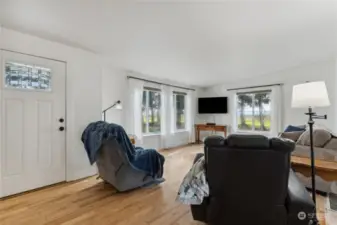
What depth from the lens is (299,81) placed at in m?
5.97

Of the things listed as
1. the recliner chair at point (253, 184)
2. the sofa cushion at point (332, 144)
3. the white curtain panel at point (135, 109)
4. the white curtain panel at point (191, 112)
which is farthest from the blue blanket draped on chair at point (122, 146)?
the white curtain panel at point (191, 112)

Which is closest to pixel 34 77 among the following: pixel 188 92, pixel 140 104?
pixel 140 104

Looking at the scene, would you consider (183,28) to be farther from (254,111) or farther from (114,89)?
(254,111)

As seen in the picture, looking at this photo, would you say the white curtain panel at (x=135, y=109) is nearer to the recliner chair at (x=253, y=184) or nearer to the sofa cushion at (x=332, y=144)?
the recliner chair at (x=253, y=184)

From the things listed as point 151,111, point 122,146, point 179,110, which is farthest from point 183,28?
point 179,110

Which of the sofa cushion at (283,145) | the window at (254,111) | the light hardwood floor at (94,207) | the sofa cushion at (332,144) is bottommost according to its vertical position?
the light hardwood floor at (94,207)

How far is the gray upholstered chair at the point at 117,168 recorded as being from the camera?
288 centimetres

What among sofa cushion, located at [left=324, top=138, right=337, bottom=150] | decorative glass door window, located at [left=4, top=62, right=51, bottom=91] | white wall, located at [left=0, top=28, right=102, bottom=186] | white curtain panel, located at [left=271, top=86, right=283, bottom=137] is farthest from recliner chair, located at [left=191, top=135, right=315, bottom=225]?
white curtain panel, located at [left=271, top=86, right=283, bottom=137]

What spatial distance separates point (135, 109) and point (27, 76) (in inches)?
106

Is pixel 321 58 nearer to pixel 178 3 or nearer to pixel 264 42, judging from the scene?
pixel 264 42

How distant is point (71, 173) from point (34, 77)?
1.54 m

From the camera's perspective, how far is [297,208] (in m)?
1.78

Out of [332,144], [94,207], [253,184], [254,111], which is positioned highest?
[254,111]

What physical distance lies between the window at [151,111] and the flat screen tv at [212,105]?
1.99 m
